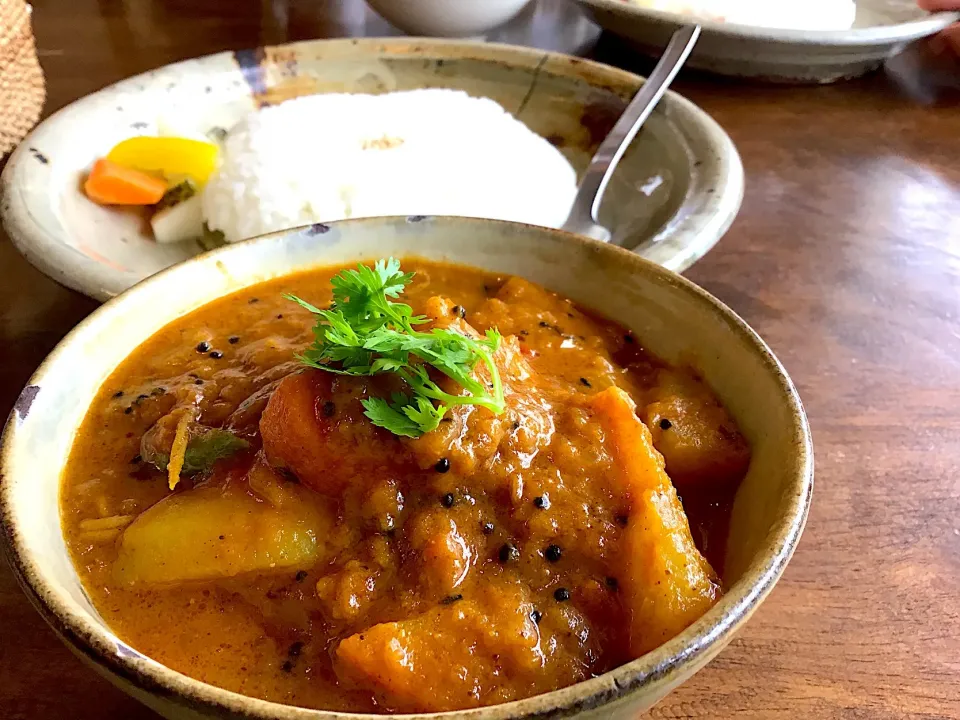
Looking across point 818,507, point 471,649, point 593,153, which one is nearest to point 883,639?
point 818,507

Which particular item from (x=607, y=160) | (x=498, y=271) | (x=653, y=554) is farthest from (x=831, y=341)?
(x=653, y=554)

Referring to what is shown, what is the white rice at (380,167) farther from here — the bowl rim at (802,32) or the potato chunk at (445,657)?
the potato chunk at (445,657)

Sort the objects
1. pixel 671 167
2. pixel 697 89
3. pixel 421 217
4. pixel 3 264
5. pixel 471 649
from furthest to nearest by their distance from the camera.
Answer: pixel 697 89 < pixel 671 167 < pixel 3 264 < pixel 421 217 < pixel 471 649

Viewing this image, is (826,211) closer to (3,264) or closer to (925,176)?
(925,176)

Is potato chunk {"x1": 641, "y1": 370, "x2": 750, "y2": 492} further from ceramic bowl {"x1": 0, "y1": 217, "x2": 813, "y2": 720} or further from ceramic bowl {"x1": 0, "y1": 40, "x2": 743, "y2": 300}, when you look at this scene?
ceramic bowl {"x1": 0, "y1": 40, "x2": 743, "y2": 300}

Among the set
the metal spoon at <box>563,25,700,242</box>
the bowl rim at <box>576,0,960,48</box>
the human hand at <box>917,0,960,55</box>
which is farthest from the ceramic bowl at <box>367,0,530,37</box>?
the human hand at <box>917,0,960,55</box>

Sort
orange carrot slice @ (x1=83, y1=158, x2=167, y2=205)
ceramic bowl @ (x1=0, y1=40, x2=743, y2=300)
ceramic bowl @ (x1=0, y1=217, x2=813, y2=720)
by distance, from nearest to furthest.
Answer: ceramic bowl @ (x1=0, y1=217, x2=813, y2=720), ceramic bowl @ (x1=0, y1=40, x2=743, y2=300), orange carrot slice @ (x1=83, y1=158, x2=167, y2=205)

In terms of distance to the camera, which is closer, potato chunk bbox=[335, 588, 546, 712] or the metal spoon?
potato chunk bbox=[335, 588, 546, 712]
